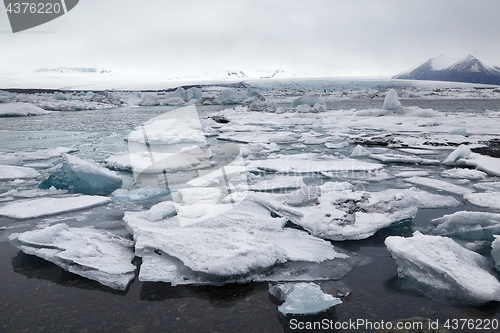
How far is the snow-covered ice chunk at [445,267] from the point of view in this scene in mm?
2088

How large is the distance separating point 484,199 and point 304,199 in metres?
1.93

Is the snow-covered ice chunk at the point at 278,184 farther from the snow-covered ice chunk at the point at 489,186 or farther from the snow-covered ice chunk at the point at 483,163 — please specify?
the snow-covered ice chunk at the point at 483,163

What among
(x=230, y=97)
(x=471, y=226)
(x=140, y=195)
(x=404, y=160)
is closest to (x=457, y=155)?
(x=404, y=160)

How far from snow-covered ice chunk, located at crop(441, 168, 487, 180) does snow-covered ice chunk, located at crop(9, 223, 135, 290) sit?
449 centimetres

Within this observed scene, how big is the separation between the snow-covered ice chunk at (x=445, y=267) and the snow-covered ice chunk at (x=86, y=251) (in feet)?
6.05

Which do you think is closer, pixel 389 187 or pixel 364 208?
pixel 364 208

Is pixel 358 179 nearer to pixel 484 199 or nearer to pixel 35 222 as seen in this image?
pixel 484 199

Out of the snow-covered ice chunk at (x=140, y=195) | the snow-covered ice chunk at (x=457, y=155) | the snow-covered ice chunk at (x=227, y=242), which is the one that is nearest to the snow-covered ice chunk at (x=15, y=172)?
Answer: the snow-covered ice chunk at (x=140, y=195)

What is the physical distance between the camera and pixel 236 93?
2967cm

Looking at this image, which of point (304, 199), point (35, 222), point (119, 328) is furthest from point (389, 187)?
point (35, 222)

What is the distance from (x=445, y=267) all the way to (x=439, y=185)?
8.51 ft

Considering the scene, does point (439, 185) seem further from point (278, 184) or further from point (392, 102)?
point (392, 102)

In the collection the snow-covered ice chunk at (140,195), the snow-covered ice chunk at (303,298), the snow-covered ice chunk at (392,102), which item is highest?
the snow-covered ice chunk at (303,298)

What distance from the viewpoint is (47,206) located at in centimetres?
383
